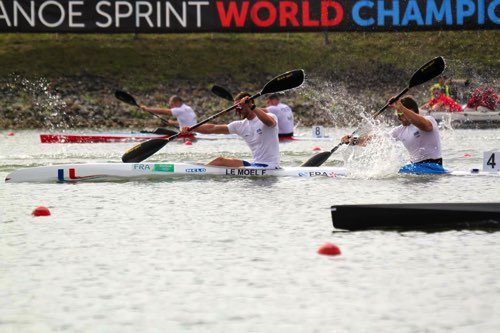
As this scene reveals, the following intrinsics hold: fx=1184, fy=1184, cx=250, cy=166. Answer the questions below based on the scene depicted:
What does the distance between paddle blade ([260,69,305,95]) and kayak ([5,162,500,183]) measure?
1.57m

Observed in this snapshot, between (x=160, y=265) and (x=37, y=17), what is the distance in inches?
1185

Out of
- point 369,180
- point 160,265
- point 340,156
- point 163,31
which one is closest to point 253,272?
point 160,265

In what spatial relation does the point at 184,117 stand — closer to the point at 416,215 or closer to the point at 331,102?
the point at 331,102

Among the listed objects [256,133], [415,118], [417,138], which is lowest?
[417,138]

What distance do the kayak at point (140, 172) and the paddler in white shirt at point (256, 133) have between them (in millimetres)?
146

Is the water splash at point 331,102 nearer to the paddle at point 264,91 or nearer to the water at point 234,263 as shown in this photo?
the paddle at point 264,91

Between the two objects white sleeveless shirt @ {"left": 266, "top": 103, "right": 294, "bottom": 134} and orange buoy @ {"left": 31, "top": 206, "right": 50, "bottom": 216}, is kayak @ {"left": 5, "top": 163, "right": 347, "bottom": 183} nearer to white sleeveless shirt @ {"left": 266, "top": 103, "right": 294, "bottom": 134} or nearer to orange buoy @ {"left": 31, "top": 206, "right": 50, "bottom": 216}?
orange buoy @ {"left": 31, "top": 206, "right": 50, "bottom": 216}

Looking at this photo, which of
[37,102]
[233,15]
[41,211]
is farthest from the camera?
[233,15]

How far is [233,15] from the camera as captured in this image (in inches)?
1566

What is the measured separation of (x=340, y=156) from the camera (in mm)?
23562

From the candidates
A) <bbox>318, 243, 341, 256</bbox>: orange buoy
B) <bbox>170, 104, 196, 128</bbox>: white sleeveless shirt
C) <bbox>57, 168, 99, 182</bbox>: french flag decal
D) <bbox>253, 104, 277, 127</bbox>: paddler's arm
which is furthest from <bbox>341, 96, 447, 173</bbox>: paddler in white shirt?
<bbox>170, 104, 196, 128</bbox>: white sleeveless shirt

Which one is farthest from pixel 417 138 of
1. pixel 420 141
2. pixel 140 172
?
pixel 140 172

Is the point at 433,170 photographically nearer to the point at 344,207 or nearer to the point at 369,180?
the point at 369,180

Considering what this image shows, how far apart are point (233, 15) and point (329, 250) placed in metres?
29.6
